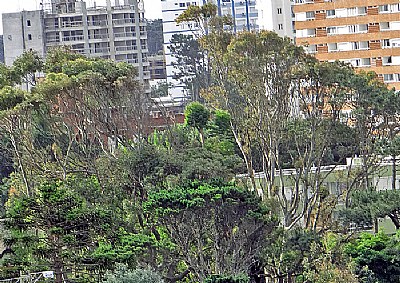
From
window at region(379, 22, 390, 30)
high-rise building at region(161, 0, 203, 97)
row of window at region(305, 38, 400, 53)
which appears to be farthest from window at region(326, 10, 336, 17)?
high-rise building at region(161, 0, 203, 97)

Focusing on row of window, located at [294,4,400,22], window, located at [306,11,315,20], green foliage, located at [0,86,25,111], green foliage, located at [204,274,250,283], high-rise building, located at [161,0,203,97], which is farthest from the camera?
high-rise building, located at [161,0,203,97]

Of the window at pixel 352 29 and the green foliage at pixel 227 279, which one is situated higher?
the window at pixel 352 29

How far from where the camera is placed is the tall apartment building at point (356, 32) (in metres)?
48.8

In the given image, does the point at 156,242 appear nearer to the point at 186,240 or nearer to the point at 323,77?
the point at 186,240

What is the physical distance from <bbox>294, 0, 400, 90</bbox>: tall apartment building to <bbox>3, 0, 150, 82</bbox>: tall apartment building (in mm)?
20994

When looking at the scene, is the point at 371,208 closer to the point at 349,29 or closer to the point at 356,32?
the point at 356,32

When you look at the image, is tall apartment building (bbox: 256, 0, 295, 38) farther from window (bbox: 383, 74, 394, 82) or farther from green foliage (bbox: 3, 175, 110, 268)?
green foliage (bbox: 3, 175, 110, 268)

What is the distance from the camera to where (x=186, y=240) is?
25281mm

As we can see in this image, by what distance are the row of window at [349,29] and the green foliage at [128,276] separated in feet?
96.9

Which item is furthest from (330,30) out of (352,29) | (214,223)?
(214,223)

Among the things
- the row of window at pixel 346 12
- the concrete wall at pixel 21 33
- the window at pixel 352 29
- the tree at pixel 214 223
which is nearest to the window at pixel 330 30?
the row of window at pixel 346 12

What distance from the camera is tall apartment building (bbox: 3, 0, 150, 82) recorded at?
64.6 metres

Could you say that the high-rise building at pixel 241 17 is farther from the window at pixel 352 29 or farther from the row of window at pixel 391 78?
the row of window at pixel 391 78

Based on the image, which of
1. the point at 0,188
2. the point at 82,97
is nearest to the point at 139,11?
the point at 0,188
